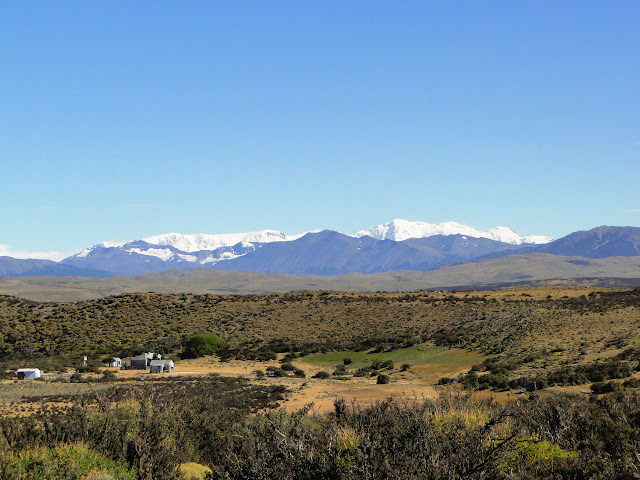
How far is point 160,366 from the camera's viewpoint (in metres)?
44.8

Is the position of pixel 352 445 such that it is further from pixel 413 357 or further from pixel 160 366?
pixel 413 357

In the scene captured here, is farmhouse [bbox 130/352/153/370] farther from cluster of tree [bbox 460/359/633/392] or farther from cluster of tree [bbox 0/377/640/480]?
cluster of tree [bbox 0/377/640/480]

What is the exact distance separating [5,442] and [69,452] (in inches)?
58.1

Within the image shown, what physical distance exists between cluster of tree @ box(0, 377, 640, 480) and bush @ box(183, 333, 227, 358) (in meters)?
40.9

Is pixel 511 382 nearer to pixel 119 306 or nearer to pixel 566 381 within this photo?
pixel 566 381

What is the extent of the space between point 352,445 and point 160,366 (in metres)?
37.0

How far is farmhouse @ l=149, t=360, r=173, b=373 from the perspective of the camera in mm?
44688

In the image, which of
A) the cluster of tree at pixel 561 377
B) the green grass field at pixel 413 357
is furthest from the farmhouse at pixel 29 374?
the cluster of tree at pixel 561 377

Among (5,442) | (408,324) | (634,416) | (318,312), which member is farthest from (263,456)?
(318,312)

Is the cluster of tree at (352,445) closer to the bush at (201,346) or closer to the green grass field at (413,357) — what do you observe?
the green grass field at (413,357)

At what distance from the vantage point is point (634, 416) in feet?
47.2

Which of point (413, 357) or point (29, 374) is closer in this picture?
point (29, 374)

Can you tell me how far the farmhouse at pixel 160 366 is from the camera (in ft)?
147

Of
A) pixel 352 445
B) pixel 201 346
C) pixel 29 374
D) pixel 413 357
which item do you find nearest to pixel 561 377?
pixel 413 357
